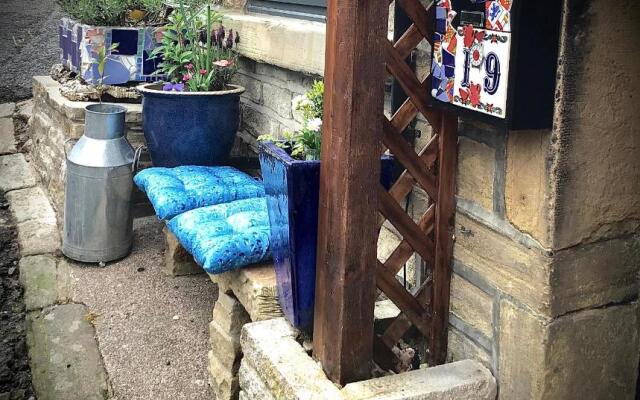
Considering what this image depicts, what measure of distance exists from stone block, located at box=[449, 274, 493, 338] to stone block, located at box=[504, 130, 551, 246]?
297mm

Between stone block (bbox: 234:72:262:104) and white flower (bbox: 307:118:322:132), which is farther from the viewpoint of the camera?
stone block (bbox: 234:72:262:104)

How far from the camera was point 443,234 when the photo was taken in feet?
7.37

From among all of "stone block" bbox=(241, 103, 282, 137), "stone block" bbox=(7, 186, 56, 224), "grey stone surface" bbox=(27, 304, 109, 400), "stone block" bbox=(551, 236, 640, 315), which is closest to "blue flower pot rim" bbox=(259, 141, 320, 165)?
"stone block" bbox=(551, 236, 640, 315)

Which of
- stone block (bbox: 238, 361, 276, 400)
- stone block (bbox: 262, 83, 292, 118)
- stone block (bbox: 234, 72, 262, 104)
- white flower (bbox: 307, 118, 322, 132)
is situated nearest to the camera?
stone block (bbox: 238, 361, 276, 400)

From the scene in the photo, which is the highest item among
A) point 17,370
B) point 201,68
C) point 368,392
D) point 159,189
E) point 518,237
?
point 201,68

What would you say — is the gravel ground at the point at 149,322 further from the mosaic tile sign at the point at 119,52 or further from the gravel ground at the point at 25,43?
the gravel ground at the point at 25,43

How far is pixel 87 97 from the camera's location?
193 inches

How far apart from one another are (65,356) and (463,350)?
1.87 m

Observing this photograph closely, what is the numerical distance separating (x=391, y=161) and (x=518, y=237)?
1.68 feet

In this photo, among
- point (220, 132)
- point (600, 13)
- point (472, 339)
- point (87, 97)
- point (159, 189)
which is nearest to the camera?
point (600, 13)

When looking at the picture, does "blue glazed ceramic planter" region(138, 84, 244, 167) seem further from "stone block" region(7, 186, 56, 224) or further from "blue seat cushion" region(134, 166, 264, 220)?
"stone block" region(7, 186, 56, 224)

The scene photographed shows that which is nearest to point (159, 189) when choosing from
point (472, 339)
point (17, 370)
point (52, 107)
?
point (17, 370)

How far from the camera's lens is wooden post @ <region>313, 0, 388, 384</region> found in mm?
1911

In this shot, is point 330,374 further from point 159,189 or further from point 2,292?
point 2,292
